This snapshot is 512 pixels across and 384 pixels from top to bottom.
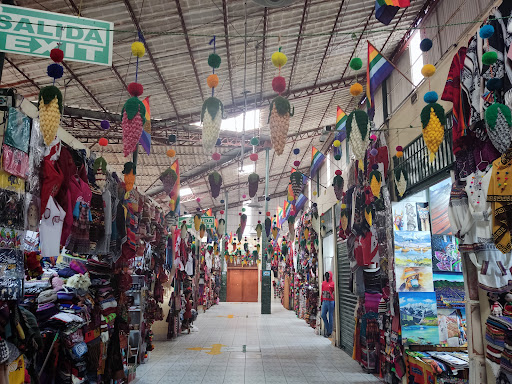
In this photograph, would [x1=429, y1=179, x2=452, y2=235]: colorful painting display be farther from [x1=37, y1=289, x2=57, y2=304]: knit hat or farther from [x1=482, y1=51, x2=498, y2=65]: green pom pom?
[x1=37, y1=289, x2=57, y2=304]: knit hat

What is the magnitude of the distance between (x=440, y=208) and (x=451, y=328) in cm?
176

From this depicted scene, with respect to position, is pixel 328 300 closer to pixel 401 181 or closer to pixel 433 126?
pixel 401 181

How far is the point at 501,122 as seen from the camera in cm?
271

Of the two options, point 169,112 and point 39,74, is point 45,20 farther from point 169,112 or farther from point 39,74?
point 169,112

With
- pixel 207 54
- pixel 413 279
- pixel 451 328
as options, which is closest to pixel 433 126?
pixel 413 279

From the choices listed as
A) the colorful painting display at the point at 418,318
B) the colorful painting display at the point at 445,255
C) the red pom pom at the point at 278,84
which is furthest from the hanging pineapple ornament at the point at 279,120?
the colorful painting display at the point at 445,255

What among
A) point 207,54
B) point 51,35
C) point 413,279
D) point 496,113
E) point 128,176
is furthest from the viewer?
point 207,54

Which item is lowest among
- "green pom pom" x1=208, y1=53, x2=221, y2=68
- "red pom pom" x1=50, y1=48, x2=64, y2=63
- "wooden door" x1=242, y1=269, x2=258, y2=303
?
"wooden door" x1=242, y1=269, x2=258, y2=303

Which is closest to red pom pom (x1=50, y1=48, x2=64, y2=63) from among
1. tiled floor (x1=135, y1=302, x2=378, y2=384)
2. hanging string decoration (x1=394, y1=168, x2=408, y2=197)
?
hanging string decoration (x1=394, y1=168, x2=408, y2=197)

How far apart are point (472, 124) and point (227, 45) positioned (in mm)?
5888

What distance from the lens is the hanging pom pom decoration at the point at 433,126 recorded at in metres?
3.16

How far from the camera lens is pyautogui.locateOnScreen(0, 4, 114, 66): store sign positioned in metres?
2.92

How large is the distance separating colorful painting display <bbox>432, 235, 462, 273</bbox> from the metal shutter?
222 cm

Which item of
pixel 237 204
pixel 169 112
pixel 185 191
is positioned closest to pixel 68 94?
pixel 169 112
